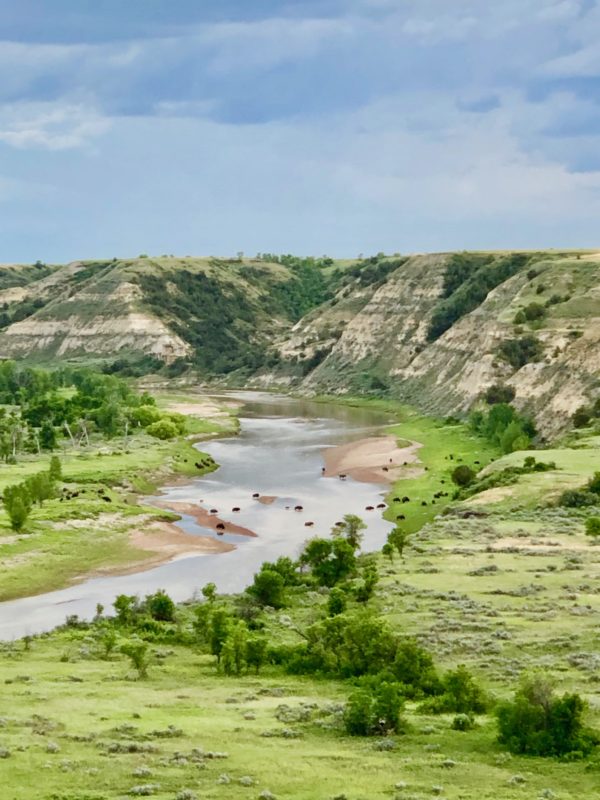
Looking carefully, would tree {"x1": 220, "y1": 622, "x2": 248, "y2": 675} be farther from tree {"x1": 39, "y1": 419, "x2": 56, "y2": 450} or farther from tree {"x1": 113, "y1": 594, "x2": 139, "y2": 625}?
tree {"x1": 39, "y1": 419, "x2": 56, "y2": 450}

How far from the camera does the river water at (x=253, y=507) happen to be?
5869 cm

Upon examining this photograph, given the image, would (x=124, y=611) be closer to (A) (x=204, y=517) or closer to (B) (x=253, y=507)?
(A) (x=204, y=517)

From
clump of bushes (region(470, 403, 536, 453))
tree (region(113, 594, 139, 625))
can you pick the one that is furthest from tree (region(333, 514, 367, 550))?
clump of bushes (region(470, 403, 536, 453))

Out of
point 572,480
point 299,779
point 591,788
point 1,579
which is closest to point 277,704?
point 299,779

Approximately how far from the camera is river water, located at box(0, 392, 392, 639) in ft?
193

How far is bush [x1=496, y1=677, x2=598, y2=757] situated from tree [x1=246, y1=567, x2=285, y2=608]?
2418 cm

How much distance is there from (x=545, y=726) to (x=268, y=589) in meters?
25.7

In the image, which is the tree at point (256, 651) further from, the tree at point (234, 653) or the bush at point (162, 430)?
the bush at point (162, 430)

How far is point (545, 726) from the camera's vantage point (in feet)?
99.0

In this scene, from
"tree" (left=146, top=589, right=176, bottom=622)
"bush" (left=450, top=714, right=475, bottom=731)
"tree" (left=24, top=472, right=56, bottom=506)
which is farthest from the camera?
"tree" (left=24, top=472, right=56, bottom=506)

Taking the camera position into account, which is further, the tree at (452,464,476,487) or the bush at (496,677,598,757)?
the tree at (452,464,476,487)

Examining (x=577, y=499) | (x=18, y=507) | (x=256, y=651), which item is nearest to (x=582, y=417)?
(x=577, y=499)

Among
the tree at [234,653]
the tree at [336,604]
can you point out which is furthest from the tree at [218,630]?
the tree at [336,604]

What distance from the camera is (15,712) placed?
34375mm
